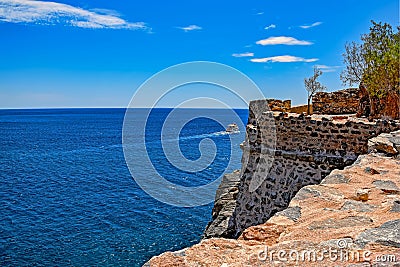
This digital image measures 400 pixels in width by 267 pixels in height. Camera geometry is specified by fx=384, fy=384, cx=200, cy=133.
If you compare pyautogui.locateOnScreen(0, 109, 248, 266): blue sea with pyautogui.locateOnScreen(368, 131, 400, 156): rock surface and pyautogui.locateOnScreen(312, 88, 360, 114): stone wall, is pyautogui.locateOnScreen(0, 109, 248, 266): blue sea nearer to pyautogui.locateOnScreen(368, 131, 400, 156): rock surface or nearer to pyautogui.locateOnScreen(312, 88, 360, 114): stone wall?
pyautogui.locateOnScreen(312, 88, 360, 114): stone wall

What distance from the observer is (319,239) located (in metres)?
3.18

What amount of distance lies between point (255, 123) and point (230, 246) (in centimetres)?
792

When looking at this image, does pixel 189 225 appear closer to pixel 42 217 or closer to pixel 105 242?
pixel 105 242

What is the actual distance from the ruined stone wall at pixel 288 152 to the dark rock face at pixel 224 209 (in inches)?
90.5

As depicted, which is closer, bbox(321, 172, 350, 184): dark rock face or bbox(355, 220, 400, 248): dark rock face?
bbox(355, 220, 400, 248): dark rock face

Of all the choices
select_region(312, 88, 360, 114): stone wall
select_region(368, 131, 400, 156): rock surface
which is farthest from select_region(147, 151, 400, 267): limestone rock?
select_region(312, 88, 360, 114): stone wall

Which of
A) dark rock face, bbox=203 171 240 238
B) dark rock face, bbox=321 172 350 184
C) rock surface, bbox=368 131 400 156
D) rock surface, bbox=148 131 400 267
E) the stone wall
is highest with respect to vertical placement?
the stone wall

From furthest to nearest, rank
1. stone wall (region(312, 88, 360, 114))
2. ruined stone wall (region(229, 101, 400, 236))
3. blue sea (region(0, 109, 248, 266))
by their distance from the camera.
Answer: stone wall (region(312, 88, 360, 114)) < blue sea (region(0, 109, 248, 266)) < ruined stone wall (region(229, 101, 400, 236))

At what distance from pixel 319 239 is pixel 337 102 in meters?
17.1

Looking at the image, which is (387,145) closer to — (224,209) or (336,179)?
(336,179)

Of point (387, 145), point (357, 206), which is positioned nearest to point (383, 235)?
point (357, 206)

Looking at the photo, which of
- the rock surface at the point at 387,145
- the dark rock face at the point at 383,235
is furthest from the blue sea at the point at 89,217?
the dark rock face at the point at 383,235

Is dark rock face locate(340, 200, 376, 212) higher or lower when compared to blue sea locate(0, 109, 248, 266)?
higher

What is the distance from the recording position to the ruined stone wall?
954cm
